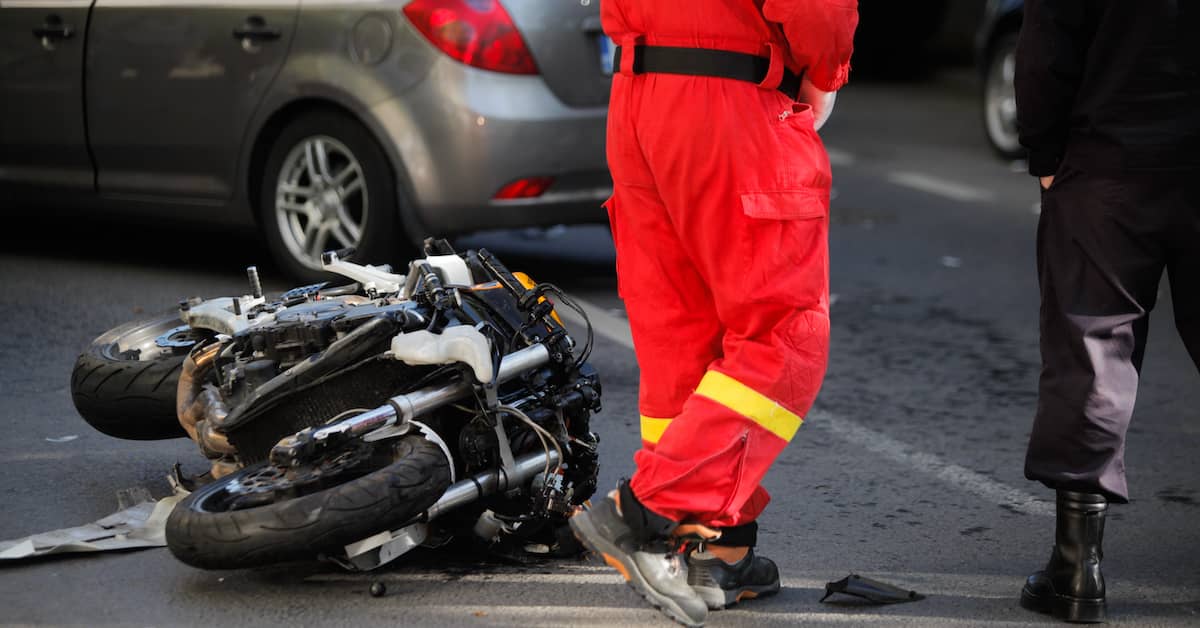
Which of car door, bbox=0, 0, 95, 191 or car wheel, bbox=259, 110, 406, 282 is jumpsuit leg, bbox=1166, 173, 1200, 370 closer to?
car wheel, bbox=259, 110, 406, 282

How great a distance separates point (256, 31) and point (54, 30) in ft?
3.38

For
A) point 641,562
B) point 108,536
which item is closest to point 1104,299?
point 641,562

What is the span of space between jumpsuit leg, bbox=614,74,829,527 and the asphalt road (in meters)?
0.38

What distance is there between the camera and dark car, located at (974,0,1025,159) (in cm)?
1179

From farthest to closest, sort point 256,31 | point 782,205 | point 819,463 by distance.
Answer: point 256,31 < point 819,463 < point 782,205

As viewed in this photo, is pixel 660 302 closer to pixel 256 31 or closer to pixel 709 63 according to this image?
pixel 709 63

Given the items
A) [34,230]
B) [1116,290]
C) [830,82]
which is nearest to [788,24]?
[830,82]

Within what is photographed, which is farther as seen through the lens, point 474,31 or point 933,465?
point 474,31

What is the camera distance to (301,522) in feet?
11.8

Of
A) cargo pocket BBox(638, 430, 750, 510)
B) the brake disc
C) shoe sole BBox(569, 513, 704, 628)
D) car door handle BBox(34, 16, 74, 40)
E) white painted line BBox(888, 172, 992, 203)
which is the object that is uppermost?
car door handle BBox(34, 16, 74, 40)

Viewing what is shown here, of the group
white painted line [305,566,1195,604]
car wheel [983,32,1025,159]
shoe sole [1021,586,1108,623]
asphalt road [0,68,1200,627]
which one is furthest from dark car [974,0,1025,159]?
shoe sole [1021,586,1108,623]

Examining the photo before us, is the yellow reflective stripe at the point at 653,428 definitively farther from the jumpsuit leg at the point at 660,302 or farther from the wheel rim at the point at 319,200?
the wheel rim at the point at 319,200

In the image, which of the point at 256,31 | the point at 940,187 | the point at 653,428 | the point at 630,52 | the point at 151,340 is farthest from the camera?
the point at 940,187

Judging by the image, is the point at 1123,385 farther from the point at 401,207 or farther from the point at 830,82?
the point at 401,207
